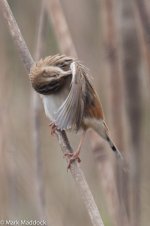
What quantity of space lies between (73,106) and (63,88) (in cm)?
12

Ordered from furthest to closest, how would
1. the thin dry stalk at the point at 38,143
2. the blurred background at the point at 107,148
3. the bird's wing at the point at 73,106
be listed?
the thin dry stalk at the point at 38,143
the blurred background at the point at 107,148
the bird's wing at the point at 73,106

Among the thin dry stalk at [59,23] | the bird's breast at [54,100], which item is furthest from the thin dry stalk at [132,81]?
the bird's breast at [54,100]

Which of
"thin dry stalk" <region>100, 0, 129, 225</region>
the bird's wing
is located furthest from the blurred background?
the bird's wing

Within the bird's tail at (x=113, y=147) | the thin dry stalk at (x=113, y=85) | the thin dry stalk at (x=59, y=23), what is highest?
the thin dry stalk at (x=59, y=23)

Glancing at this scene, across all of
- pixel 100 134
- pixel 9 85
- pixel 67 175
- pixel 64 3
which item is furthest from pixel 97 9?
pixel 100 134

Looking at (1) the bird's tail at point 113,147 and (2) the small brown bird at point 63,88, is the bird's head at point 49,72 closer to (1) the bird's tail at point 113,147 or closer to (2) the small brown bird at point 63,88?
(2) the small brown bird at point 63,88

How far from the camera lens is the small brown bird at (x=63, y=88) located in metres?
1.75

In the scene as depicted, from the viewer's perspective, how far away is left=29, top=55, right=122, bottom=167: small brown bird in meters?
1.75

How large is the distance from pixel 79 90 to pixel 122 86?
31cm

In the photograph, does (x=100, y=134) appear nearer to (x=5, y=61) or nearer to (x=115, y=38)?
(x=115, y=38)

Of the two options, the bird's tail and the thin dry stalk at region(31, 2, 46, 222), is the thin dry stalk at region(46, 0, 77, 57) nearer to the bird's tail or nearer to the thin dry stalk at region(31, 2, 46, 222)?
the thin dry stalk at region(31, 2, 46, 222)

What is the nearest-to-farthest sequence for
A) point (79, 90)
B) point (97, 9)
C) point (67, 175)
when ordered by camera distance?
point (79, 90), point (67, 175), point (97, 9)

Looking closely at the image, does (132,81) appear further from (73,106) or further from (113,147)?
(73,106)

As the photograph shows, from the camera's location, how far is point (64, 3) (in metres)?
3.22
